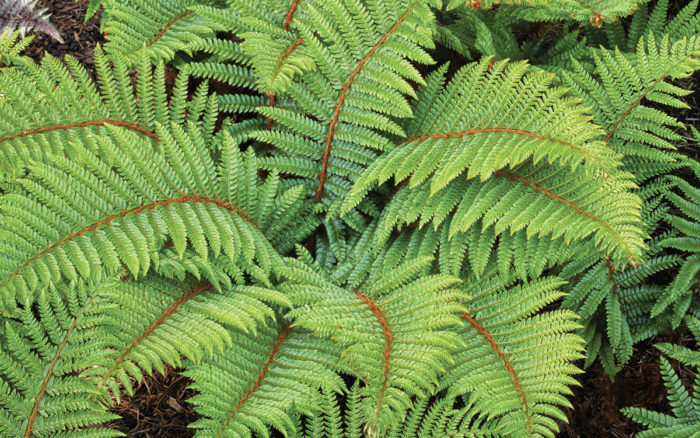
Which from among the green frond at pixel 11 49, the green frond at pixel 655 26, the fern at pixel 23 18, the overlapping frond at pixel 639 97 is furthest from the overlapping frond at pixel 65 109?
the green frond at pixel 655 26

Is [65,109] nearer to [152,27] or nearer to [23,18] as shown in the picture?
[152,27]

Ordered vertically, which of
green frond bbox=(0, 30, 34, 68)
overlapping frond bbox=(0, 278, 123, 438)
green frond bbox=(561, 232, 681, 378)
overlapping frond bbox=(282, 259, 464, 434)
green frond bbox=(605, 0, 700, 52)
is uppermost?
green frond bbox=(605, 0, 700, 52)

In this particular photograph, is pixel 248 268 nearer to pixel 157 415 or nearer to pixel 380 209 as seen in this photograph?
pixel 380 209

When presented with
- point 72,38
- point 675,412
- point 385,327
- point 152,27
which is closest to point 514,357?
point 385,327

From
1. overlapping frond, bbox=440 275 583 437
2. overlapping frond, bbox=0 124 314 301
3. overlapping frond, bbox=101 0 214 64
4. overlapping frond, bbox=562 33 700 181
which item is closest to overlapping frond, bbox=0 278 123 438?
overlapping frond, bbox=0 124 314 301

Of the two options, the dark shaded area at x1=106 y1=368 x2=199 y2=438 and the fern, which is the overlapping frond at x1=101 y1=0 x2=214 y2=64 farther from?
the dark shaded area at x1=106 y1=368 x2=199 y2=438

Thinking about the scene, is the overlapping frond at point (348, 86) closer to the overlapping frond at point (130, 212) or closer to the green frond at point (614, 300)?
the overlapping frond at point (130, 212)

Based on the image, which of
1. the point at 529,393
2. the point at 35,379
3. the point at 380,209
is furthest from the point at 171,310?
the point at 529,393
